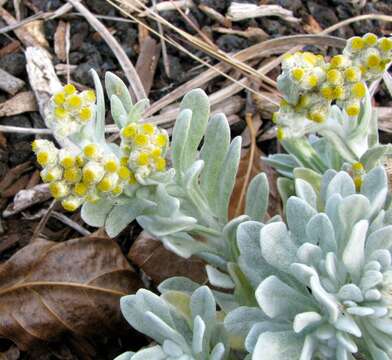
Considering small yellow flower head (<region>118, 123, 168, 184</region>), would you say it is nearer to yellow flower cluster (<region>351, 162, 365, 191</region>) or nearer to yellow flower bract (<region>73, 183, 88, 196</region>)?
yellow flower bract (<region>73, 183, 88, 196</region>)

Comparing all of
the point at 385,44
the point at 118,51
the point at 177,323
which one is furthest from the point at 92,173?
the point at 118,51

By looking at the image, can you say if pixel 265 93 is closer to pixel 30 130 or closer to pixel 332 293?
pixel 30 130

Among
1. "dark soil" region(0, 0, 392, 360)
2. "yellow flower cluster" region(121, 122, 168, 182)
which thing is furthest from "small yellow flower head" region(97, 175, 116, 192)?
"dark soil" region(0, 0, 392, 360)

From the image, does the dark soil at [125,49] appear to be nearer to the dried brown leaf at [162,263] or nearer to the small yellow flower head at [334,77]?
the dried brown leaf at [162,263]

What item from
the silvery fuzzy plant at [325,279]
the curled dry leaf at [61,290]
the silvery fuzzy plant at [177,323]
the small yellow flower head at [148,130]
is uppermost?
the small yellow flower head at [148,130]

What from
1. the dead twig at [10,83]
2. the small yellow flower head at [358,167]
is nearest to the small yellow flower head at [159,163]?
the small yellow flower head at [358,167]

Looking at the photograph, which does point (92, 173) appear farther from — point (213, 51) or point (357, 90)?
point (213, 51)
